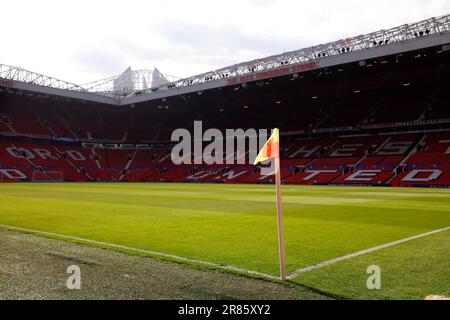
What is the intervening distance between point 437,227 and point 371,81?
44729 millimetres

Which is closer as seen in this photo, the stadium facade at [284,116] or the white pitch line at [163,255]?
the white pitch line at [163,255]

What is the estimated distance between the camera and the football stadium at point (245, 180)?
19.1 ft

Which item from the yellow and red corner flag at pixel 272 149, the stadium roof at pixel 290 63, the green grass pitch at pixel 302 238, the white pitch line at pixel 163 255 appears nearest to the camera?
the yellow and red corner flag at pixel 272 149

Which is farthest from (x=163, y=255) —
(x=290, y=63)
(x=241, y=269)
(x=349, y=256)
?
(x=290, y=63)

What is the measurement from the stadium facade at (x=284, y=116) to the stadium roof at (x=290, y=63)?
126 mm

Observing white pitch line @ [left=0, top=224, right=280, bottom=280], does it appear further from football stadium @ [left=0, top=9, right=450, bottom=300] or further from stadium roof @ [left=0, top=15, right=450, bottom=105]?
stadium roof @ [left=0, top=15, right=450, bottom=105]

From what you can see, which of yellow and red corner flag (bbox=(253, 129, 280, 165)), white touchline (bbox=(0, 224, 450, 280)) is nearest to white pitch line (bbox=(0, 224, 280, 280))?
white touchline (bbox=(0, 224, 450, 280))

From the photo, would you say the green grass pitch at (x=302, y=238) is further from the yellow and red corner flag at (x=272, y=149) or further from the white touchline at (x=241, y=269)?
the yellow and red corner flag at (x=272, y=149)

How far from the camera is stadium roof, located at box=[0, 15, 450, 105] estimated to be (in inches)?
1379

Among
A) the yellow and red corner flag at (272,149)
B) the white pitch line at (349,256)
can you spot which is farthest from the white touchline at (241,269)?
the yellow and red corner flag at (272,149)

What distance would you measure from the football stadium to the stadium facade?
0.24 metres

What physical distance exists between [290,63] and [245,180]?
17.5m

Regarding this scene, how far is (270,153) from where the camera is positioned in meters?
5.47
